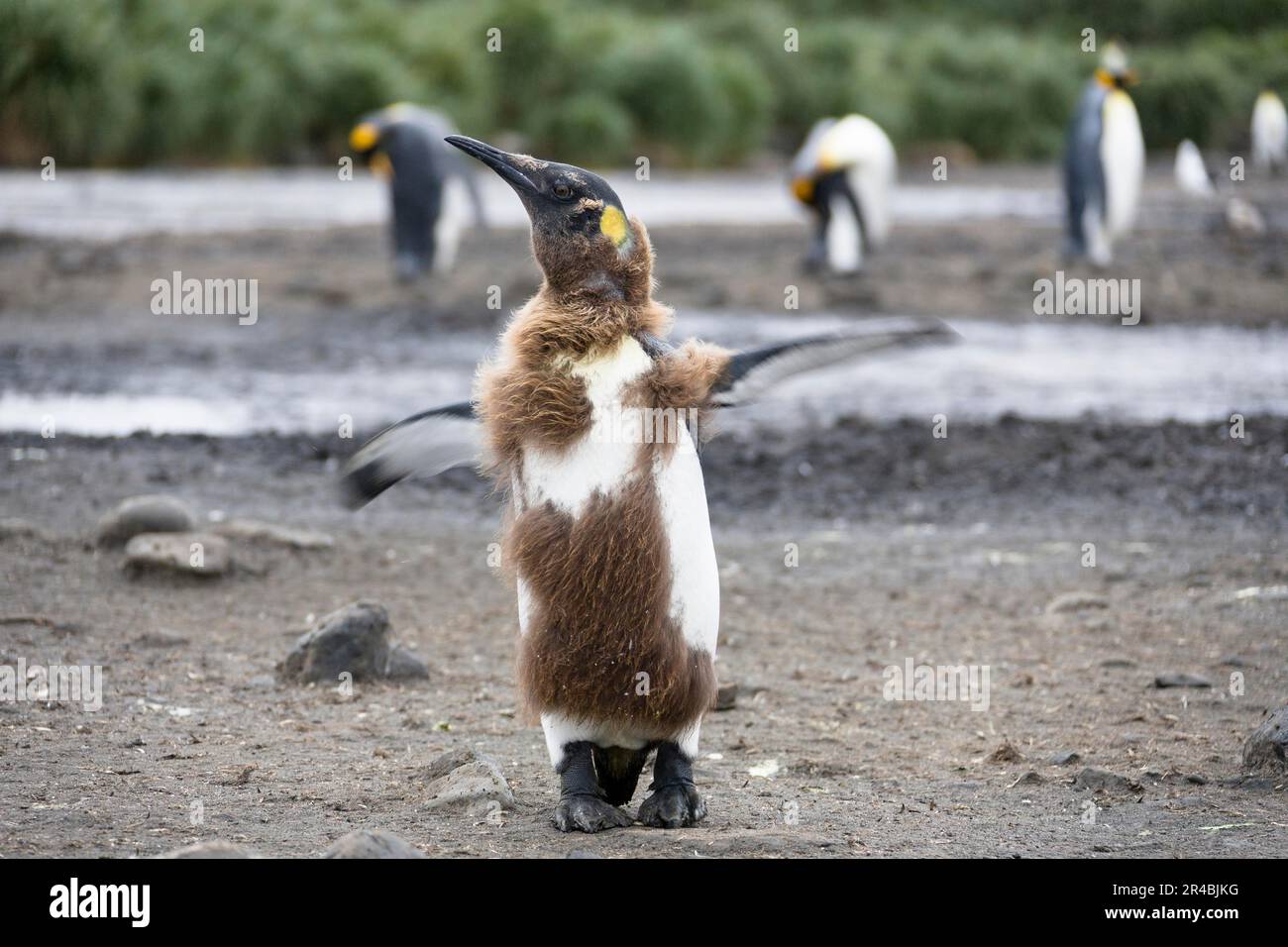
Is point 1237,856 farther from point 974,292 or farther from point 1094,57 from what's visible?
point 1094,57

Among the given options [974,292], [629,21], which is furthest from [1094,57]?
[974,292]

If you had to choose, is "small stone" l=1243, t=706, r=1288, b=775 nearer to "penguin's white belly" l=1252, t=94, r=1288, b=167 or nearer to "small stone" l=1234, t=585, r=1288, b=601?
"small stone" l=1234, t=585, r=1288, b=601

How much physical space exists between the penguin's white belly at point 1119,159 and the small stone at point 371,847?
12.8m

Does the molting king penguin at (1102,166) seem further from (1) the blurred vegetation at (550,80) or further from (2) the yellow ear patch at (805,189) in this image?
(1) the blurred vegetation at (550,80)

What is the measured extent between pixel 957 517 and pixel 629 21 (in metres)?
26.2

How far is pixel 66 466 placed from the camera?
23.7 feet

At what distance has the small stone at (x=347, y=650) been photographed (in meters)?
4.78

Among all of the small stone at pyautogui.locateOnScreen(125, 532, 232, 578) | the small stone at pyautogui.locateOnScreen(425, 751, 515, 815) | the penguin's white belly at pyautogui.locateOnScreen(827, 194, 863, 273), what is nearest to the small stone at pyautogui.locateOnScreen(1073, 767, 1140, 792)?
the small stone at pyautogui.locateOnScreen(425, 751, 515, 815)

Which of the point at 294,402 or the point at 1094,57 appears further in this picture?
the point at 1094,57

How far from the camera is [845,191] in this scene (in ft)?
47.9

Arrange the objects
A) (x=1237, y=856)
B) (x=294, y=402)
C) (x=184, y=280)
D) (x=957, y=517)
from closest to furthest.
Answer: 1. (x=1237, y=856)
2. (x=957, y=517)
3. (x=294, y=402)
4. (x=184, y=280)

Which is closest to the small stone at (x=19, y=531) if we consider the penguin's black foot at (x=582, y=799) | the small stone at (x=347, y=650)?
the small stone at (x=347, y=650)

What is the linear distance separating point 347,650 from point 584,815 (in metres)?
1.47

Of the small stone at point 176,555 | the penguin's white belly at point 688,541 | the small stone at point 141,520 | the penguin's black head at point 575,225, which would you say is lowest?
the small stone at point 176,555
